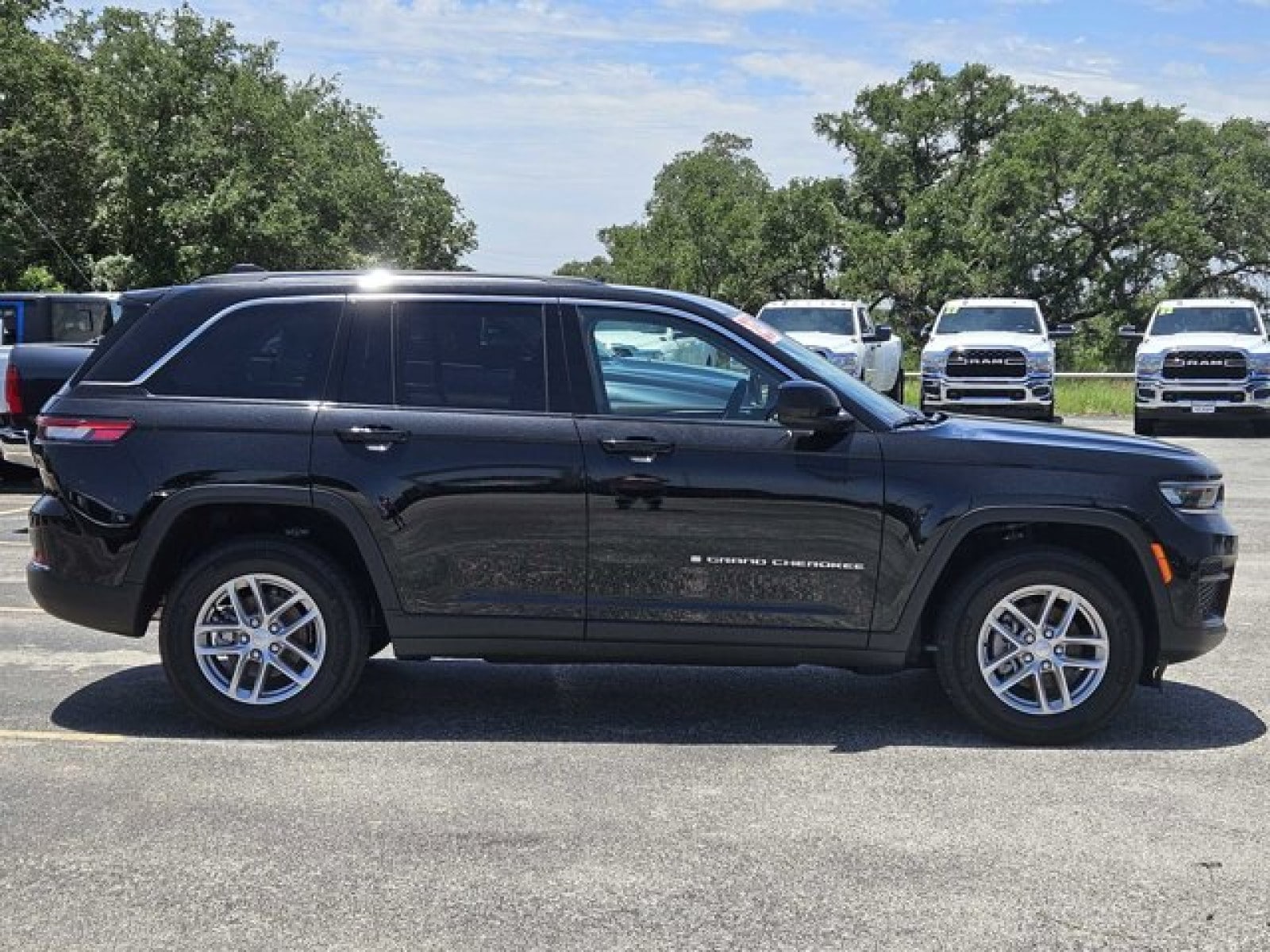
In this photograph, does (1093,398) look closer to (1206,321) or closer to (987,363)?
(1206,321)

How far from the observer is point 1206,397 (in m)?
20.9

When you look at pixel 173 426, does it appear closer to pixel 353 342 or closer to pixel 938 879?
pixel 353 342

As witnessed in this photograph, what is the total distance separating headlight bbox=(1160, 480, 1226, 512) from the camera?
5.66 meters

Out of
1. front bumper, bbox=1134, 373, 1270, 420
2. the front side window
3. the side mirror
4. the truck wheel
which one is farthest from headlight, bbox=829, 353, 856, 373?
the side mirror

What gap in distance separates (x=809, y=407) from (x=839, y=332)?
17867 millimetres

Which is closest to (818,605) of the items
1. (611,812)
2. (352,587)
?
(611,812)

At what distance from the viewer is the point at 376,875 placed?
4320 millimetres

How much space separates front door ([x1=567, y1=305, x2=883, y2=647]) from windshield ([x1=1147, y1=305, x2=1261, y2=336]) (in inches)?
723

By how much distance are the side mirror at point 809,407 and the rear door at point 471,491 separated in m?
0.82

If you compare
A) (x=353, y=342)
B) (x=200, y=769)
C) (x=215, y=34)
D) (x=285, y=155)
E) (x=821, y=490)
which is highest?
(x=215, y=34)

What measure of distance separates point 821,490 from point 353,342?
1979mm

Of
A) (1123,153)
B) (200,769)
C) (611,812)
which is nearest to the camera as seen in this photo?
A: (611,812)

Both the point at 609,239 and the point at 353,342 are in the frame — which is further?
the point at 609,239

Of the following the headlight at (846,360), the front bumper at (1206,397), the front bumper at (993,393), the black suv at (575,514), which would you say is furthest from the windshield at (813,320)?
the black suv at (575,514)
